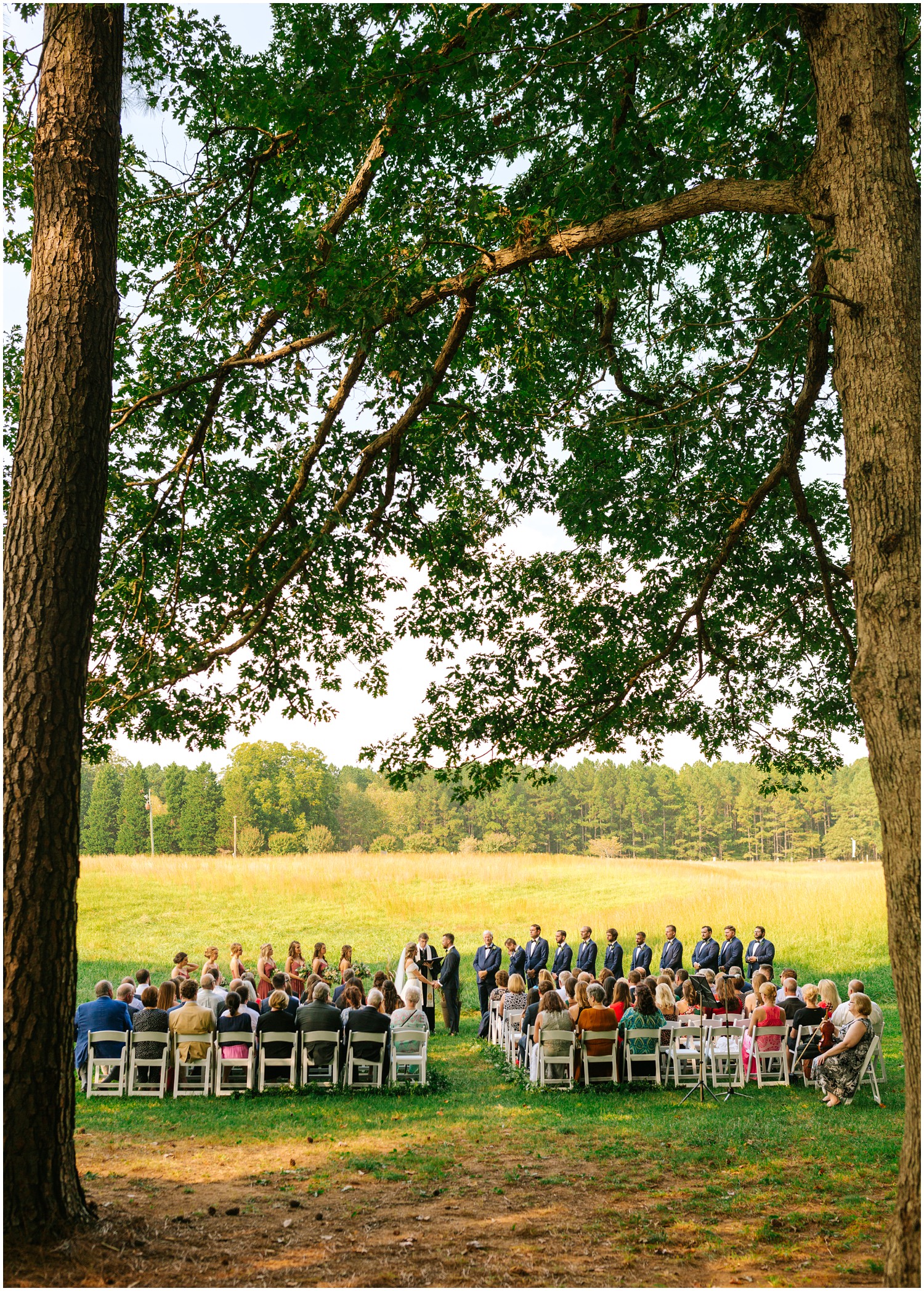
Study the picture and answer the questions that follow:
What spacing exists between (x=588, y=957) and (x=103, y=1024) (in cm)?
907

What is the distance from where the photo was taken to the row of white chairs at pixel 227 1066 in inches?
442

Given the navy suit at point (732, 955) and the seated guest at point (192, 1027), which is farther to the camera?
the navy suit at point (732, 955)

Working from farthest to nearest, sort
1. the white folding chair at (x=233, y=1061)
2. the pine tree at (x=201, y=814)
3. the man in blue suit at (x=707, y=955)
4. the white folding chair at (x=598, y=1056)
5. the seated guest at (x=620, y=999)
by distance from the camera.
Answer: the pine tree at (x=201, y=814) < the man in blue suit at (x=707, y=955) < the seated guest at (x=620, y=999) < the white folding chair at (x=598, y=1056) < the white folding chair at (x=233, y=1061)

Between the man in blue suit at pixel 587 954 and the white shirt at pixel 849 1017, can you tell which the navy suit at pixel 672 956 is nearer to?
the man in blue suit at pixel 587 954

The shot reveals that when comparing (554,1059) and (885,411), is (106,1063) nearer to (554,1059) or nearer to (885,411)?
(554,1059)

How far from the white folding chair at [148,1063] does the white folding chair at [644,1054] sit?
18.3 ft

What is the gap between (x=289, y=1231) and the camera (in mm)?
6305

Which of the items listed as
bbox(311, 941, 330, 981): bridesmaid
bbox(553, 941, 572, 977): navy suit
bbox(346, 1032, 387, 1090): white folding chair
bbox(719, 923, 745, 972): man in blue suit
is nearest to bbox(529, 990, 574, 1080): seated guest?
bbox(346, 1032, 387, 1090): white folding chair

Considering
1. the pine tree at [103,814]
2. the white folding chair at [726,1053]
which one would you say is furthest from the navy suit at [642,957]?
the pine tree at [103,814]

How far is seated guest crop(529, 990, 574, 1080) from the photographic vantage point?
39.8 feet

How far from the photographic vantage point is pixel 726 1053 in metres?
12.1

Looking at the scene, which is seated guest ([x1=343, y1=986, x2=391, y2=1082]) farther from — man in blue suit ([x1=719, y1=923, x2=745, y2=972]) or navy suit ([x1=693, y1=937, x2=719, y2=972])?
navy suit ([x1=693, y1=937, x2=719, y2=972])

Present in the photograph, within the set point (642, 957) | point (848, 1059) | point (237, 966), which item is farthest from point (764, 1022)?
point (237, 966)

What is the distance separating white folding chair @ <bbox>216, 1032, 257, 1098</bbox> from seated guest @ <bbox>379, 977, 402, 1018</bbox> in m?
1.96
